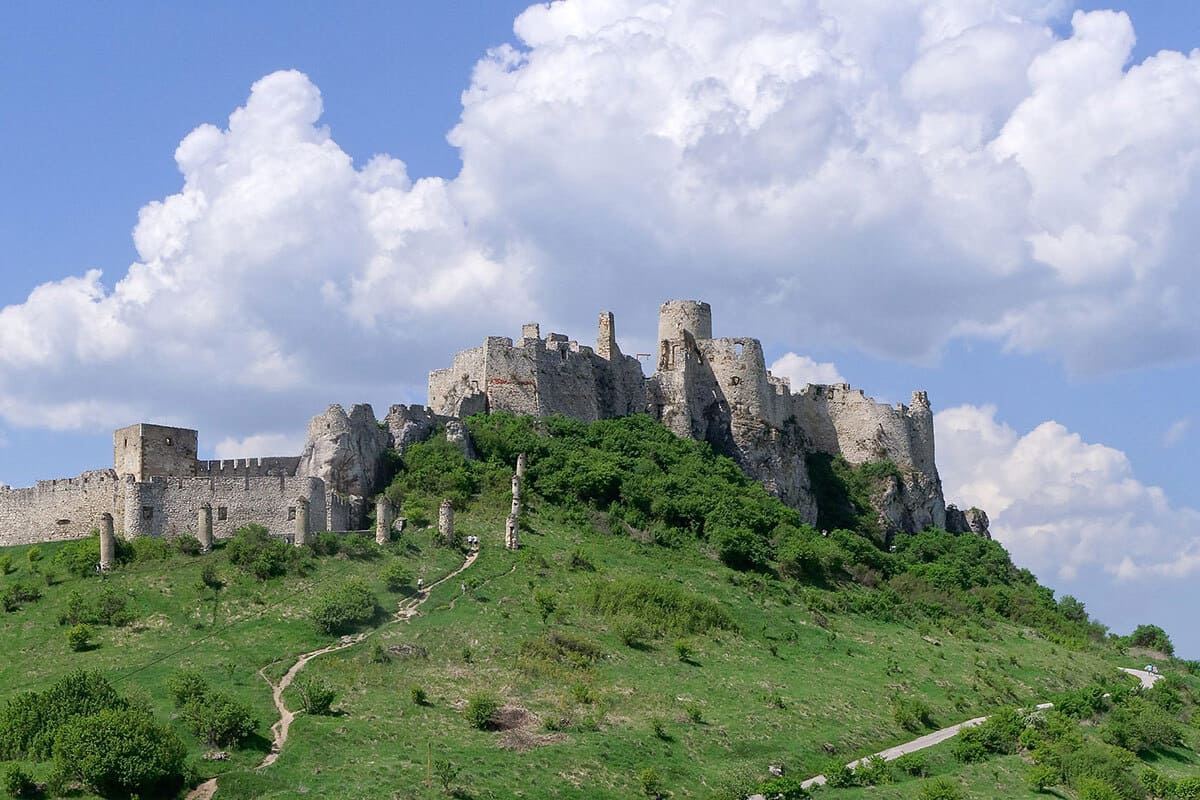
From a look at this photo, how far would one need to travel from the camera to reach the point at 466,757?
43344mm

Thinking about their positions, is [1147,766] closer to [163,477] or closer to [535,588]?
[535,588]

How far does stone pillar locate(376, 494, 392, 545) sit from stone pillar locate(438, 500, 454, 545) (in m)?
2.07

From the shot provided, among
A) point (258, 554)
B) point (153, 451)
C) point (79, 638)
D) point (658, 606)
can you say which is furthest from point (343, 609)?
point (153, 451)

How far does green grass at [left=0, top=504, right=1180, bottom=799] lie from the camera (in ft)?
143

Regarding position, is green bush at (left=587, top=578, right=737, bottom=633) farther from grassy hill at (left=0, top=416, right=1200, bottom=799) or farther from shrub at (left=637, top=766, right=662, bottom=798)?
shrub at (left=637, top=766, right=662, bottom=798)

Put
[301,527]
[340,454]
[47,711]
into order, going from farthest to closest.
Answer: [340,454] < [301,527] < [47,711]

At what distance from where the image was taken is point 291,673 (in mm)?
48844

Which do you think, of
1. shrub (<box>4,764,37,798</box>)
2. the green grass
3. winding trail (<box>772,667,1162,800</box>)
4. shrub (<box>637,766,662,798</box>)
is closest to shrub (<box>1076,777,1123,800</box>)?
the green grass

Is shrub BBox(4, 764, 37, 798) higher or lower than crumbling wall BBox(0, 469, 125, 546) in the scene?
lower

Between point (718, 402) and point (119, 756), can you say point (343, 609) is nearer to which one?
point (119, 756)

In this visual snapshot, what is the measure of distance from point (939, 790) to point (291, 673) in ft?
66.4

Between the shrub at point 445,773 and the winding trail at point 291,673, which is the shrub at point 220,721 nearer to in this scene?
the winding trail at point 291,673

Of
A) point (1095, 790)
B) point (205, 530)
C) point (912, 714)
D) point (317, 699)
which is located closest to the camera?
point (317, 699)

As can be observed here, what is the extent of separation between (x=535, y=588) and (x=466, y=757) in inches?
604
